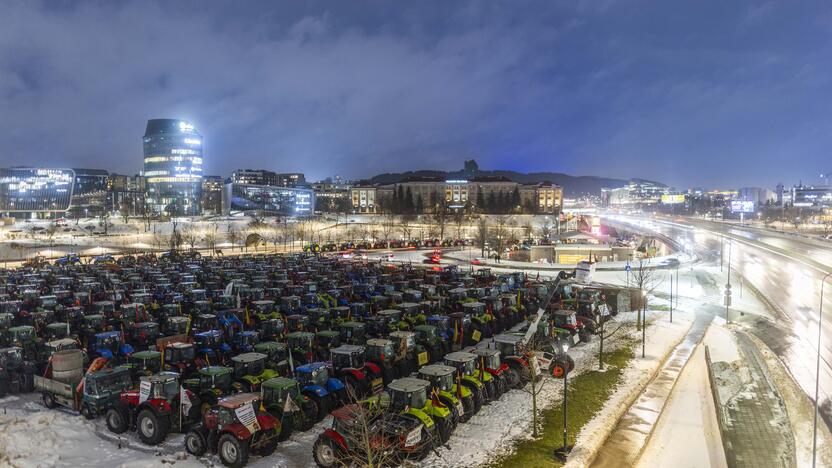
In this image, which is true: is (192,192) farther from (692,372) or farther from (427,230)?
(692,372)

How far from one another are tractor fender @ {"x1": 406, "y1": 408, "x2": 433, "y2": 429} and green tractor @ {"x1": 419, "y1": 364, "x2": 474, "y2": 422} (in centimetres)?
101

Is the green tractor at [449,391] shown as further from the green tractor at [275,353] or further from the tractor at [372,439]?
the green tractor at [275,353]

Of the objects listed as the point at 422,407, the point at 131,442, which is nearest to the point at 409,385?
the point at 422,407

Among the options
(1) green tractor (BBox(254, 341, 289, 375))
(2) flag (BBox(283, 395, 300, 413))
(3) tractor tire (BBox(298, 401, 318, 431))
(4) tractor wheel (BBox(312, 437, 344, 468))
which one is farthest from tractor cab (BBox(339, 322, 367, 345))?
Answer: (4) tractor wheel (BBox(312, 437, 344, 468))

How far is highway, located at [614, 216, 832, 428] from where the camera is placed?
20.7 m

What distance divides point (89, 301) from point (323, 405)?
19.6 metres

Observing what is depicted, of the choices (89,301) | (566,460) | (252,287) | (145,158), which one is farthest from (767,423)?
(145,158)

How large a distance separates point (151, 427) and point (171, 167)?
155851mm

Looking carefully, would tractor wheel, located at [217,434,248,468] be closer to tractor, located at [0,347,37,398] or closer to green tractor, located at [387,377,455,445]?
green tractor, located at [387,377,455,445]

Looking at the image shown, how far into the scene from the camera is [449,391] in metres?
13.1

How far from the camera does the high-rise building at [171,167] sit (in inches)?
5974

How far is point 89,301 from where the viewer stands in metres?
27.0

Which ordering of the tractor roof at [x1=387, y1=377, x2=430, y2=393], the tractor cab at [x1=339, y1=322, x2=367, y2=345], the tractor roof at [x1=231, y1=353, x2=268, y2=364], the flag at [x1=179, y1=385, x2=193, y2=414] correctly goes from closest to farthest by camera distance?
the tractor roof at [x1=387, y1=377, x2=430, y2=393] → the flag at [x1=179, y1=385, x2=193, y2=414] → the tractor roof at [x1=231, y1=353, x2=268, y2=364] → the tractor cab at [x1=339, y1=322, x2=367, y2=345]

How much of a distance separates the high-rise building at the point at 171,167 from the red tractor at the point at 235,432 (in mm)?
152055
